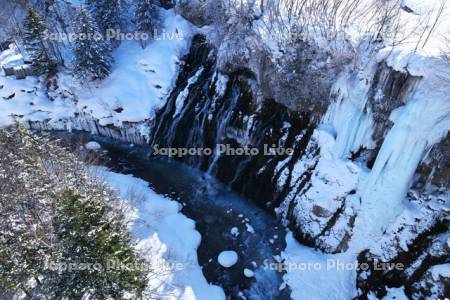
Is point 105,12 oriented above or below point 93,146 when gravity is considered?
above

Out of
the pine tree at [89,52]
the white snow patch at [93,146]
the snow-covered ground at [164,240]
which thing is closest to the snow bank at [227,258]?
the snow-covered ground at [164,240]

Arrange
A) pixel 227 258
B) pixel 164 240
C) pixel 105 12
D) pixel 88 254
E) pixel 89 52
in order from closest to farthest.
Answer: pixel 88 254
pixel 227 258
pixel 164 240
pixel 89 52
pixel 105 12

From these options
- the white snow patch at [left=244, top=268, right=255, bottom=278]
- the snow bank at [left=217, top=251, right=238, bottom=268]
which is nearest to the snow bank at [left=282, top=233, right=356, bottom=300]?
the white snow patch at [left=244, top=268, right=255, bottom=278]

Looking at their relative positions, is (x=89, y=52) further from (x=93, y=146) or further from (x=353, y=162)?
(x=353, y=162)

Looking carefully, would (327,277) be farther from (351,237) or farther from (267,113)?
(267,113)

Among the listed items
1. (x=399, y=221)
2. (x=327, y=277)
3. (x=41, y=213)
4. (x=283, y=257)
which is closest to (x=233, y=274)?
(x=283, y=257)

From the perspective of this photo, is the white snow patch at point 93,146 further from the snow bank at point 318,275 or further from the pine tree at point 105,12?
A: the snow bank at point 318,275

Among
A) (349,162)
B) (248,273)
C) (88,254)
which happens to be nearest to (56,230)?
(88,254)
